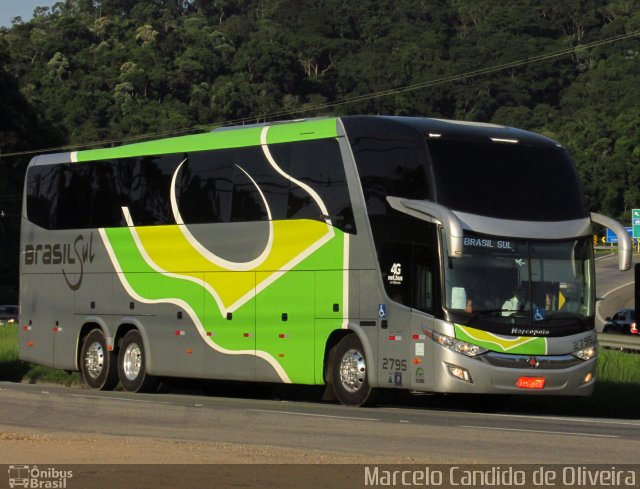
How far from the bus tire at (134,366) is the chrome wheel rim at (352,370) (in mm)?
5255

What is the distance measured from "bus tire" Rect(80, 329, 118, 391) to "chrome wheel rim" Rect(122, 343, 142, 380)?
0.89 ft

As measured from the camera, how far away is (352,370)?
22.8 m

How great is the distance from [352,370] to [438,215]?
283cm

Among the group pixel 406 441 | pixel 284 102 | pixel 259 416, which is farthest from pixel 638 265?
pixel 284 102

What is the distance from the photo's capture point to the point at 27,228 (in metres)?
30.0

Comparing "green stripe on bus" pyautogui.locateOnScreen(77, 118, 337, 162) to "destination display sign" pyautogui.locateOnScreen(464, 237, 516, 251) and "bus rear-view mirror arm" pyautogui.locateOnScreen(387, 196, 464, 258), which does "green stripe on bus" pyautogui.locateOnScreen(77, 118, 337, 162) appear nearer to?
"bus rear-view mirror arm" pyautogui.locateOnScreen(387, 196, 464, 258)

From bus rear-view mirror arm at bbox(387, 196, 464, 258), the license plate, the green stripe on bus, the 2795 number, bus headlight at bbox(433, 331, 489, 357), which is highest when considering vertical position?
the green stripe on bus

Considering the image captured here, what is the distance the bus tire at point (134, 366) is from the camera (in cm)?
2714

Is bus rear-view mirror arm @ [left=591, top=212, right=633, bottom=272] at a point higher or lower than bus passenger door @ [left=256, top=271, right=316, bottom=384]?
higher

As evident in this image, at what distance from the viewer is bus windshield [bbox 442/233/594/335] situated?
21.4 metres

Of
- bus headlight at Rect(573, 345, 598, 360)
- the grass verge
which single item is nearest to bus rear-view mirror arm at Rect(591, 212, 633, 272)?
bus headlight at Rect(573, 345, 598, 360)

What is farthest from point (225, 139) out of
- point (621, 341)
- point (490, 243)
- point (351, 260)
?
point (621, 341)
